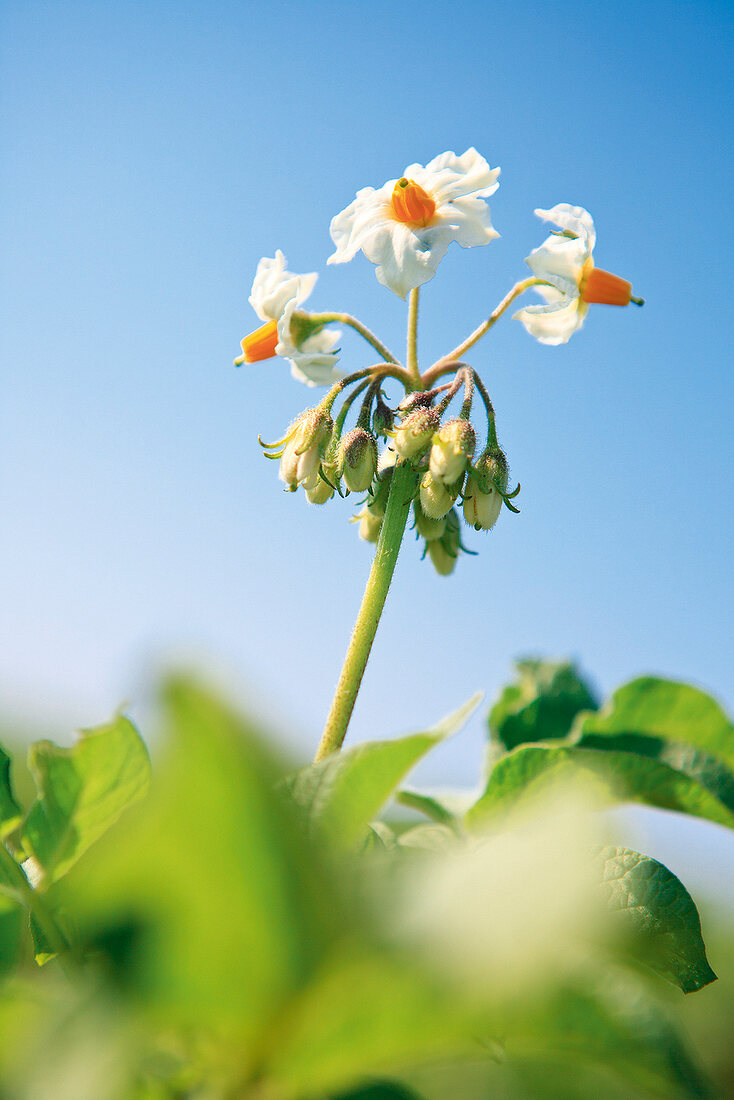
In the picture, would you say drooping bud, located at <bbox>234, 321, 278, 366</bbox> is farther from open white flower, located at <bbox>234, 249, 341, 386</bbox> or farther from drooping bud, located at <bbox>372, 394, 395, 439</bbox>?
drooping bud, located at <bbox>372, 394, 395, 439</bbox>

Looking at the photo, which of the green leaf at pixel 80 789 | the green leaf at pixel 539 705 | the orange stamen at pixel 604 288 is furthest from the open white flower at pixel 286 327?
the green leaf at pixel 80 789

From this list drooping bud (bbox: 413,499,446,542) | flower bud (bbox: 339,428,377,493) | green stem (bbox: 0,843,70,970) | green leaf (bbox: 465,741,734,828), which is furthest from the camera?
drooping bud (bbox: 413,499,446,542)

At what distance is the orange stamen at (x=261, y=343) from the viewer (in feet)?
6.48

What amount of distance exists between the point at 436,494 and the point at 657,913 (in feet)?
3.08

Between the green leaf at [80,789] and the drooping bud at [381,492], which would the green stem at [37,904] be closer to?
the green leaf at [80,789]

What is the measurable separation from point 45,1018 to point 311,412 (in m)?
1.57

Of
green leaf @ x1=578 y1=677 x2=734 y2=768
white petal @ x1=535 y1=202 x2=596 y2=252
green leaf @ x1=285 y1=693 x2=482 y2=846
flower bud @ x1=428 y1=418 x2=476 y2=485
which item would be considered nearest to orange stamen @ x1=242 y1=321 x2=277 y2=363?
flower bud @ x1=428 y1=418 x2=476 y2=485

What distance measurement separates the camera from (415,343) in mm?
1812

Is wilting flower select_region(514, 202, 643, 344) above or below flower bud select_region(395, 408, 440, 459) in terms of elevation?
above

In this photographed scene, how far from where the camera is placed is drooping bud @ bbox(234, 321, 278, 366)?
6.48 feet

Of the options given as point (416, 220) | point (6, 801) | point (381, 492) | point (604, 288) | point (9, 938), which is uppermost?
A: point (416, 220)

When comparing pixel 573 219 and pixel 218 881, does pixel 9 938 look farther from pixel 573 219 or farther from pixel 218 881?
pixel 573 219

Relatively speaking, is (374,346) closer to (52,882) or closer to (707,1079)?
(52,882)

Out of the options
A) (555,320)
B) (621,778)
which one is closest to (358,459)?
(555,320)
